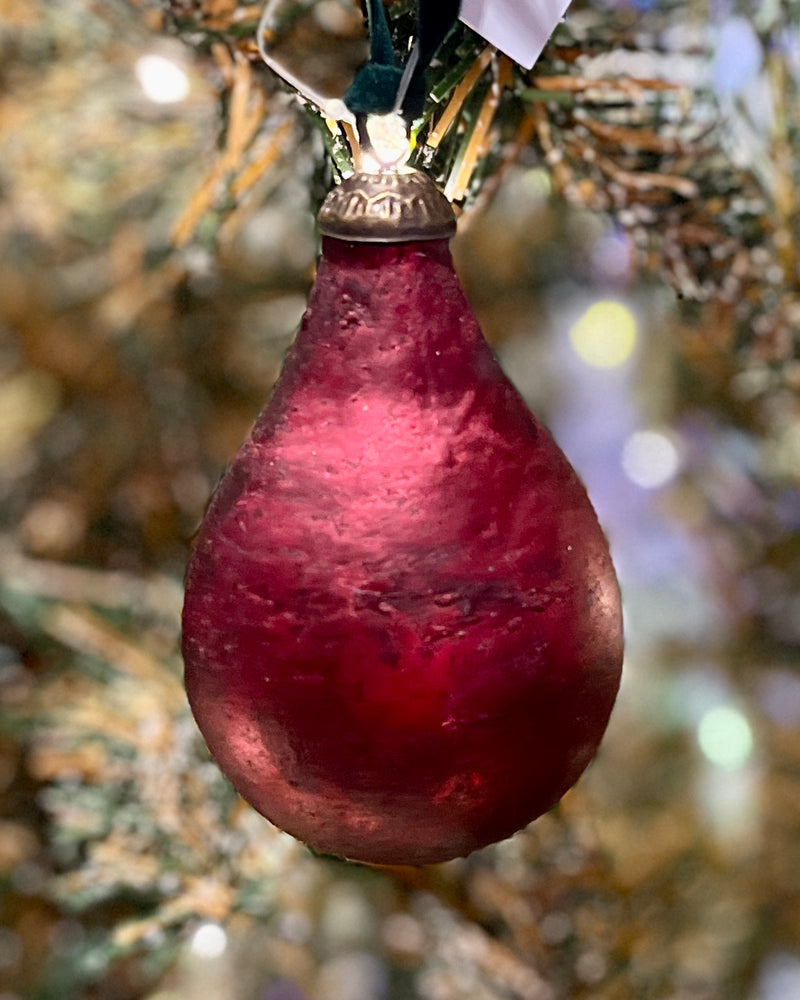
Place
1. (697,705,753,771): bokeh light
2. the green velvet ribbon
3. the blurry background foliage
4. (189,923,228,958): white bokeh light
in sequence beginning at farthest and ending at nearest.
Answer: (697,705,753,771): bokeh light < (189,923,228,958): white bokeh light < the blurry background foliage < the green velvet ribbon

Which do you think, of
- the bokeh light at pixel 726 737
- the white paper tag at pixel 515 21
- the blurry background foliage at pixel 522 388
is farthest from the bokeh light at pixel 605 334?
the white paper tag at pixel 515 21

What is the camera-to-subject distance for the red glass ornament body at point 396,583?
259mm

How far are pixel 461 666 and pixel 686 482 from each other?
49 centimetres

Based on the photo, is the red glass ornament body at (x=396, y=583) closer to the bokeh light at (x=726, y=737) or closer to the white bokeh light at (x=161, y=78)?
the white bokeh light at (x=161, y=78)

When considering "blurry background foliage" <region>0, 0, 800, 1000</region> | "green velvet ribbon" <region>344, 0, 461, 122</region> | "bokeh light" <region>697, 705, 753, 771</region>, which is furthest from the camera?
"bokeh light" <region>697, 705, 753, 771</region>

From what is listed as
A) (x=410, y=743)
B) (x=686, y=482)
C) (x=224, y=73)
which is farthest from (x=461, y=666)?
(x=686, y=482)

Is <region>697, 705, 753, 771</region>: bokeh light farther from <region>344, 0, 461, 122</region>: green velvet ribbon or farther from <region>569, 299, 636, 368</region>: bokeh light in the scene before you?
<region>344, 0, 461, 122</region>: green velvet ribbon

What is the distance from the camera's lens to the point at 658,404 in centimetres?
72

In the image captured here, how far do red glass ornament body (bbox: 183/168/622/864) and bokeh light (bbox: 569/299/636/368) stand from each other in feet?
1.46

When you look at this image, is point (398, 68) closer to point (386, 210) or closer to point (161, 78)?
point (386, 210)

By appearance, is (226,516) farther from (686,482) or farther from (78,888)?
(686,482)

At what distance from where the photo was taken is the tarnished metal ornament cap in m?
0.26

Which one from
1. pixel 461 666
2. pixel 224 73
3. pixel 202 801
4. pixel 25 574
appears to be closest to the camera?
pixel 461 666

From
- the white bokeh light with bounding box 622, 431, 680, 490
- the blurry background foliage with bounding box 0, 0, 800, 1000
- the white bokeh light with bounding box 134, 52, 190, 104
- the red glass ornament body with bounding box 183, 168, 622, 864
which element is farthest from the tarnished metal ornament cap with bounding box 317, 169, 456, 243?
the white bokeh light with bounding box 622, 431, 680, 490
